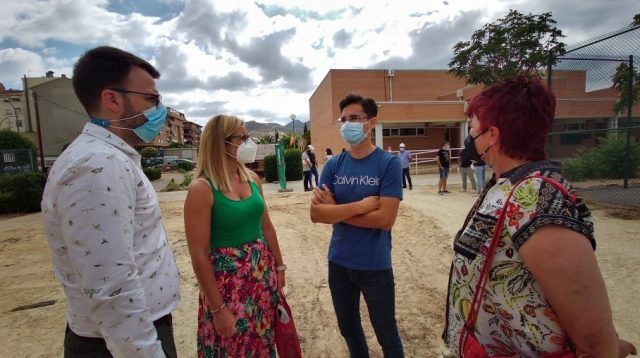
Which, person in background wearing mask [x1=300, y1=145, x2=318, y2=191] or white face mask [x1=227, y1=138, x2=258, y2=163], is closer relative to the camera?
white face mask [x1=227, y1=138, x2=258, y2=163]

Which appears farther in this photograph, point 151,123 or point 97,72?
point 151,123

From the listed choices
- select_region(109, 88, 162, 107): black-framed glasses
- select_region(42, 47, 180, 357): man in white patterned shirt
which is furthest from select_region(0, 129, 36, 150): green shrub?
select_region(42, 47, 180, 357): man in white patterned shirt

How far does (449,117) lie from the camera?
26703 mm

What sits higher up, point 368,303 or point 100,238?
point 100,238

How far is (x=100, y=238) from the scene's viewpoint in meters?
1.18

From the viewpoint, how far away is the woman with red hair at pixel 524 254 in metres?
1.05

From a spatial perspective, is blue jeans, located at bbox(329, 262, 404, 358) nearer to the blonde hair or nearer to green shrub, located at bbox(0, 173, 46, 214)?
the blonde hair

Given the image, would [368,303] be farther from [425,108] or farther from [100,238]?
[425,108]

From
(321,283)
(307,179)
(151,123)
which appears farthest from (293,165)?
(151,123)

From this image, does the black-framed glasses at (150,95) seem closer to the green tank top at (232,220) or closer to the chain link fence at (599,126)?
the green tank top at (232,220)

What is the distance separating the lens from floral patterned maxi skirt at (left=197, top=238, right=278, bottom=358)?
206 cm

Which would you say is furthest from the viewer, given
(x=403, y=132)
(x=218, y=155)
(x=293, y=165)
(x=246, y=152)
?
(x=403, y=132)

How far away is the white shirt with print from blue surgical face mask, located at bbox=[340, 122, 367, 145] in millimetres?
1558

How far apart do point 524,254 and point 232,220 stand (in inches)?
60.4
